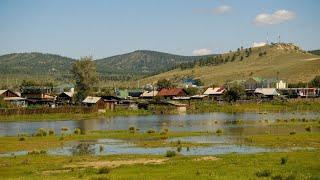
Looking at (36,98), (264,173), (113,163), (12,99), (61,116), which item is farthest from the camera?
(36,98)

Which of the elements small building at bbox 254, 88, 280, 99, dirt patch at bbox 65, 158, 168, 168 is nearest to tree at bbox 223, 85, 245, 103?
small building at bbox 254, 88, 280, 99

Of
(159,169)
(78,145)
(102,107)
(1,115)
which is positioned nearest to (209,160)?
(159,169)

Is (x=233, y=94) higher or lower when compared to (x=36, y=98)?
higher

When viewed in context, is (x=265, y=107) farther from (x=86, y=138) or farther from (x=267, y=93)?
(x=86, y=138)

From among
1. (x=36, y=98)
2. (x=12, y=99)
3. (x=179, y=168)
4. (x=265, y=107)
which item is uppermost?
(x=36, y=98)

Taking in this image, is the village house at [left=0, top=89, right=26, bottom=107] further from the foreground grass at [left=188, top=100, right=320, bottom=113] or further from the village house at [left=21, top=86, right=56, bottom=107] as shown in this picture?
the foreground grass at [left=188, top=100, right=320, bottom=113]

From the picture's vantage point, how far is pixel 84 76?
15262 centimetres

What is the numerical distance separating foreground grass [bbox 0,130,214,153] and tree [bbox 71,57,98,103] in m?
81.3

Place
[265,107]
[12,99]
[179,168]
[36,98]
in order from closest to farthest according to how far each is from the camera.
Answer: [179,168], [265,107], [12,99], [36,98]

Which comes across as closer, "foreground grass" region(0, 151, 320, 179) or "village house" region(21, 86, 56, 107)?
"foreground grass" region(0, 151, 320, 179)

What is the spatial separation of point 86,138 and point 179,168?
3255 cm

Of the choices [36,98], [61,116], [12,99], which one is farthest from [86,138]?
[36,98]

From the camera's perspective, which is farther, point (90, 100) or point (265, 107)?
Result: point (265, 107)

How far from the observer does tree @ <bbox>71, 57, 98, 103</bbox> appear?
153 m
